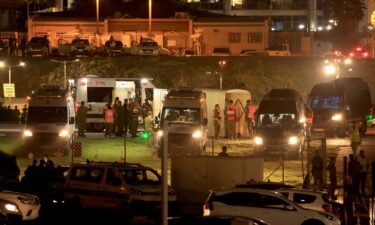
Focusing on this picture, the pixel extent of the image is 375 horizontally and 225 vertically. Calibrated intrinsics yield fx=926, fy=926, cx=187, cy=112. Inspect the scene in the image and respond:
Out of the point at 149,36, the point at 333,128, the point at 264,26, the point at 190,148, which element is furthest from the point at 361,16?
the point at 190,148

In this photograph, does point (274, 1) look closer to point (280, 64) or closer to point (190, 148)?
point (280, 64)

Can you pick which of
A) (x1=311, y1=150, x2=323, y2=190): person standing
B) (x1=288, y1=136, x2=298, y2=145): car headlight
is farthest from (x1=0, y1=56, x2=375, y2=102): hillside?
(x1=311, y1=150, x2=323, y2=190): person standing

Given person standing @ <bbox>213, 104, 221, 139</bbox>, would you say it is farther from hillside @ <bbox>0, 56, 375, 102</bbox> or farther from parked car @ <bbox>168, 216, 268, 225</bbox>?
parked car @ <bbox>168, 216, 268, 225</bbox>

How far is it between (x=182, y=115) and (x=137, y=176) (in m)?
13.2

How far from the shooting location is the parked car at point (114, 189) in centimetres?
2288

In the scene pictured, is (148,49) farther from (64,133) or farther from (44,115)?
(64,133)

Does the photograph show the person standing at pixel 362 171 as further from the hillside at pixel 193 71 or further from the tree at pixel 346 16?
the tree at pixel 346 16

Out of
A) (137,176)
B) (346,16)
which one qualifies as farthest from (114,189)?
(346,16)

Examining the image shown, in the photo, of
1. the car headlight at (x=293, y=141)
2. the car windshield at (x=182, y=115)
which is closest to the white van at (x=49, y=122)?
the car windshield at (x=182, y=115)

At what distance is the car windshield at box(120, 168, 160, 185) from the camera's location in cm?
2355

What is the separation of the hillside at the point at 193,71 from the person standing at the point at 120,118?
19214 millimetres

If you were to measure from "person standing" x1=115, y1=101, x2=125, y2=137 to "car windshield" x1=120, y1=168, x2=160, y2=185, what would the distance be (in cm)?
1884

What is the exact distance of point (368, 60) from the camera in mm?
68938

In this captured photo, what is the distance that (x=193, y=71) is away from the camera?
213 feet
